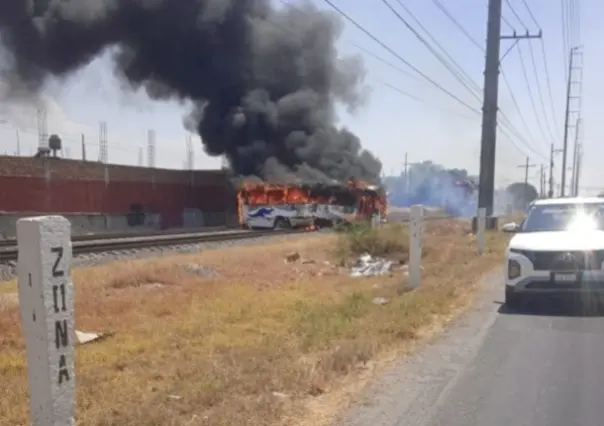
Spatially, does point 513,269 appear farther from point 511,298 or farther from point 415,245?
point 415,245

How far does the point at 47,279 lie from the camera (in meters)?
3.61

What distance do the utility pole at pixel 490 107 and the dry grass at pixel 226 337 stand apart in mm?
13043

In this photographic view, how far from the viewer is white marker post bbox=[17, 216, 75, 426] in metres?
3.60

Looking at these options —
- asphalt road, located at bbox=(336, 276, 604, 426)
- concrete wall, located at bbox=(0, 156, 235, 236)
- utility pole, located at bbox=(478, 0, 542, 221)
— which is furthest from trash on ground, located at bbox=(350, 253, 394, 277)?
concrete wall, located at bbox=(0, 156, 235, 236)

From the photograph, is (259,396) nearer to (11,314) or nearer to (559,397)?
(559,397)

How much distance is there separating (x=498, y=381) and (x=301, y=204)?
30.0m

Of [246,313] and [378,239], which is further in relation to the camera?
[378,239]

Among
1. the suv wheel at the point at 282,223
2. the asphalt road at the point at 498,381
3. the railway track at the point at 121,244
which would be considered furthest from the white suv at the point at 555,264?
the suv wheel at the point at 282,223

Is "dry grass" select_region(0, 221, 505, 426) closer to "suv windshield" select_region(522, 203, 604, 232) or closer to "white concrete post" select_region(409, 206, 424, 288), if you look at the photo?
"white concrete post" select_region(409, 206, 424, 288)

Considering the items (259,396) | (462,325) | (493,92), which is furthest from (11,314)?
(493,92)

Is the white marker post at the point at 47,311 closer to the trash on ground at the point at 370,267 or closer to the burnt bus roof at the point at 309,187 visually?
the trash on ground at the point at 370,267

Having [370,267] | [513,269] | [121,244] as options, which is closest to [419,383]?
[513,269]

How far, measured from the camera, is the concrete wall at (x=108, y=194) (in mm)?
30062

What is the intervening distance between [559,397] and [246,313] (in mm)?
4923
